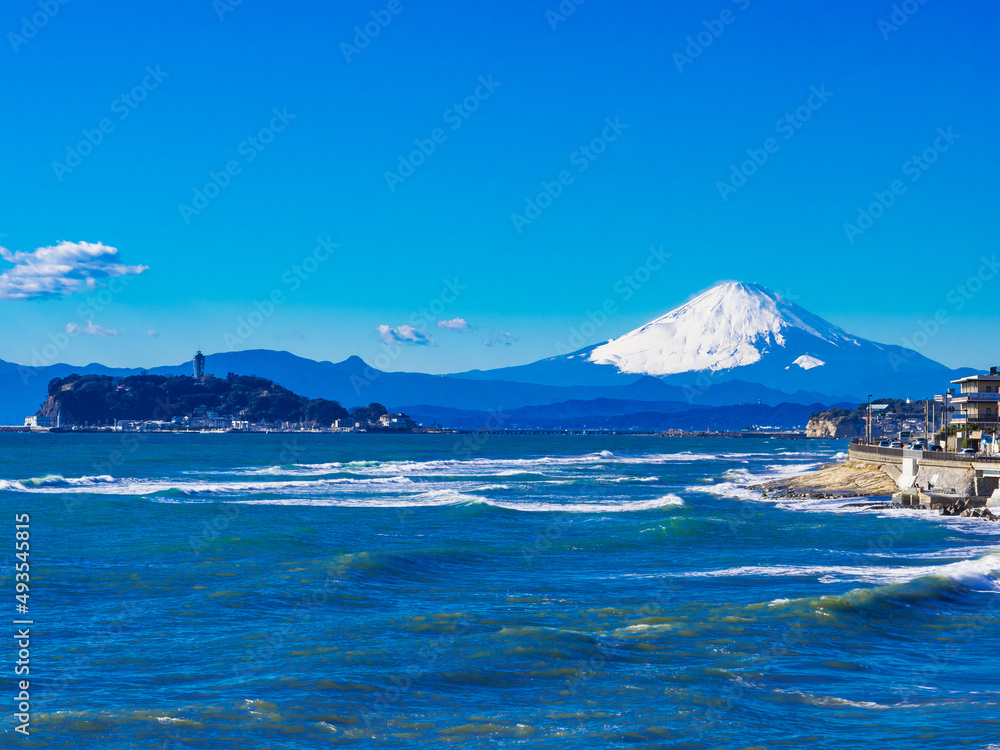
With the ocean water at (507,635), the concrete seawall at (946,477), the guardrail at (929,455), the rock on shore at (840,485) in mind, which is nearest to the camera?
the ocean water at (507,635)

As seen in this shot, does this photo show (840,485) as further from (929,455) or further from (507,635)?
(507,635)

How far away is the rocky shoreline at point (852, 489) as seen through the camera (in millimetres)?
49341

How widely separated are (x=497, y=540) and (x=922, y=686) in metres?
21.3

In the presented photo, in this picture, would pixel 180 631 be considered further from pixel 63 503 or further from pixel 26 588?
pixel 63 503

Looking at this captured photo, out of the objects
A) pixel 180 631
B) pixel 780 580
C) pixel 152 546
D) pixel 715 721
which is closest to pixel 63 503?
pixel 152 546

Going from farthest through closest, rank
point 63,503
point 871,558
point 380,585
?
point 63,503 < point 871,558 < point 380,585

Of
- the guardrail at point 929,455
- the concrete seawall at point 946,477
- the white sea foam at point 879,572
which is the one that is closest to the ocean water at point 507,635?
the white sea foam at point 879,572

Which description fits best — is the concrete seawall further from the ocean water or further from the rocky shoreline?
the ocean water

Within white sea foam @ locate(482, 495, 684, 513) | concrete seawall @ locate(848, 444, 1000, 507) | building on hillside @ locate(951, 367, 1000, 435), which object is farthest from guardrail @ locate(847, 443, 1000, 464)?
white sea foam @ locate(482, 495, 684, 513)

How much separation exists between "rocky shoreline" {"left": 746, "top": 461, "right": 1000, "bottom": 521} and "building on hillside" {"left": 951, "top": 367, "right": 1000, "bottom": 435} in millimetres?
7394

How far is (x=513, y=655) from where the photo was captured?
18.9 metres

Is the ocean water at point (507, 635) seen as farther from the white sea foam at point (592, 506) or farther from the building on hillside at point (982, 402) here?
the building on hillside at point (982, 402)

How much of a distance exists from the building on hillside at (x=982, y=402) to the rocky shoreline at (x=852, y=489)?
7.39 m

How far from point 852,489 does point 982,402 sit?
42.5 ft
